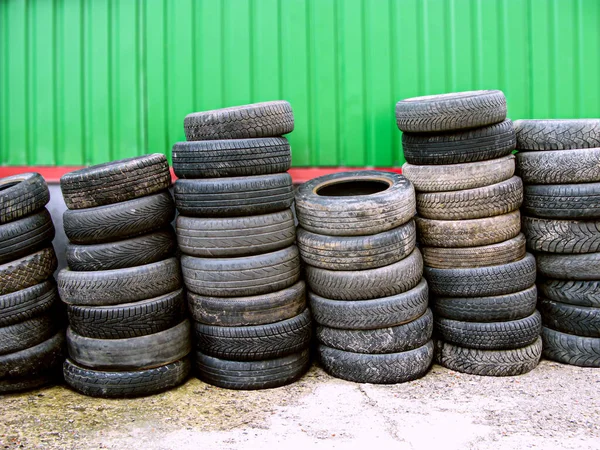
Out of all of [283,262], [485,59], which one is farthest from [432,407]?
[485,59]

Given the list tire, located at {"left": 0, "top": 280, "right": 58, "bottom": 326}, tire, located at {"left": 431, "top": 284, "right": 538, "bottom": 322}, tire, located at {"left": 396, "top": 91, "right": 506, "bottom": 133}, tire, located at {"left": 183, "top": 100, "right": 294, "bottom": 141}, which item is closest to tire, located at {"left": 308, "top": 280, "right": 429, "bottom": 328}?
tire, located at {"left": 431, "top": 284, "right": 538, "bottom": 322}

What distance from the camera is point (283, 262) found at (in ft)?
16.0

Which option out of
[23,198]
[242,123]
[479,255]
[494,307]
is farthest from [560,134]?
[23,198]

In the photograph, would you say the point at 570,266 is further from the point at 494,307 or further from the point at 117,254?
the point at 117,254

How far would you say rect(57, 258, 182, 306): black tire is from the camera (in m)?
4.66

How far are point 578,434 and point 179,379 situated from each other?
112 inches

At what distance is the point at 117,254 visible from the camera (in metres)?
4.72

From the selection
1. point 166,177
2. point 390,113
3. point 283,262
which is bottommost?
point 283,262

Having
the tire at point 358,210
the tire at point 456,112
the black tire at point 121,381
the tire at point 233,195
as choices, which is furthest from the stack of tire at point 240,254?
the tire at point 456,112

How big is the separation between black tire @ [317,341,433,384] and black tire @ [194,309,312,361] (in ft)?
1.20

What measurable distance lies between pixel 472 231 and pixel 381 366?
1315 mm

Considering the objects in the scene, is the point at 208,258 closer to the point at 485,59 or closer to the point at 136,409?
the point at 136,409

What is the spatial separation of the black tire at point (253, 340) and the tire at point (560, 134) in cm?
248

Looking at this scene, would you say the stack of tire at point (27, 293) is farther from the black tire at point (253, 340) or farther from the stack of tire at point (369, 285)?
the stack of tire at point (369, 285)
